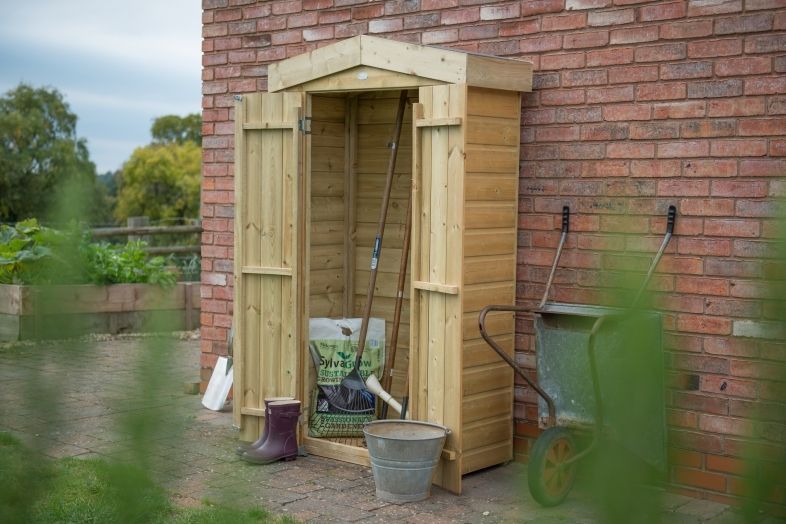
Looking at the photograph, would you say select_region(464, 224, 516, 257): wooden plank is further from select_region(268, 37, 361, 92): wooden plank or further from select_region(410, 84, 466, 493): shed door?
select_region(268, 37, 361, 92): wooden plank

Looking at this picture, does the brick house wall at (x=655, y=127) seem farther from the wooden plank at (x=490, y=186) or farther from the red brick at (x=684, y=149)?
the wooden plank at (x=490, y=186)

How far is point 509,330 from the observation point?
539 cm

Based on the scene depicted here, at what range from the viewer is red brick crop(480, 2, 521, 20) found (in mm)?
5396

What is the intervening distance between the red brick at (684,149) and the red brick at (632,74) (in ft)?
1.08

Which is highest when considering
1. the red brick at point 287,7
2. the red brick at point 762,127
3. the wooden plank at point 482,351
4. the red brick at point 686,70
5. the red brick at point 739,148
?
the red brick at point 287,7

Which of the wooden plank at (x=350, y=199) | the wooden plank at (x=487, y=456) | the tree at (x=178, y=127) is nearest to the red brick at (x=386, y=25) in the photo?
the wooden plank at (x=350, y=199)

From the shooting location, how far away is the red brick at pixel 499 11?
212 inches

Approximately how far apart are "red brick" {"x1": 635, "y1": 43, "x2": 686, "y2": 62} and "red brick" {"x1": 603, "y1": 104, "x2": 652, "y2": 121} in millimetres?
223

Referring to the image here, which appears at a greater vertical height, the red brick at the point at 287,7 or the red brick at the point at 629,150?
the red brick at the point at 287,7

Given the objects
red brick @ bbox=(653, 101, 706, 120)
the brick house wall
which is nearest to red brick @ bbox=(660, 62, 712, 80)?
the brick house wall

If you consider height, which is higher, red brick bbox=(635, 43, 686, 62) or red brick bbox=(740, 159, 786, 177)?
red brick bbox=(635, 43, 686, 62)

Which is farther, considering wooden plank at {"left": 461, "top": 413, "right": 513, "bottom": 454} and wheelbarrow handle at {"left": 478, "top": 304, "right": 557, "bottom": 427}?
wooden plank at {"left": 461, "top": 413, "right": 513, "bottom": 454}

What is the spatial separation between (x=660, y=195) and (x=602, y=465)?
4009mm

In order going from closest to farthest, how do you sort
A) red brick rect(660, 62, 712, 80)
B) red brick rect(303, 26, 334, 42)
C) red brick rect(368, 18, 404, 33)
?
red brick rect(660, 62, 712, 80) → red brick rect(368, 18, 404, 33) → red brick rect(303, 26, 334, 42)
